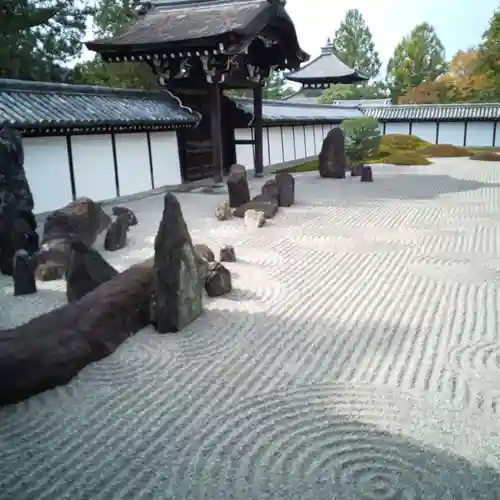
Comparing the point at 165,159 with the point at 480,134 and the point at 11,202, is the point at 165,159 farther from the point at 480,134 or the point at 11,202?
the point at 480,134

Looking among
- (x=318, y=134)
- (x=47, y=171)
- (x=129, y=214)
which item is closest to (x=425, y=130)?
(x=318, y=134)

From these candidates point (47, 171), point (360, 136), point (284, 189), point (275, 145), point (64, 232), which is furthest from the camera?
point (360, 136)

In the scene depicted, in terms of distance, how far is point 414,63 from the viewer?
5781 centimetres

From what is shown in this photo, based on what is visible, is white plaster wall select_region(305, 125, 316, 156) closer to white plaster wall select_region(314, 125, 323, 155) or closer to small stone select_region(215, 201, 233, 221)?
white plaster wall select_region(314, 125, 323, 155)

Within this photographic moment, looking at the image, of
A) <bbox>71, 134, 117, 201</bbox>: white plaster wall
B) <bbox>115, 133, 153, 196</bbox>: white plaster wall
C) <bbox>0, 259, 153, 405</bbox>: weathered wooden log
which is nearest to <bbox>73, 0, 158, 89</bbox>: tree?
<bbox>115, 133, 153, 196</bbox>: white plaster wall

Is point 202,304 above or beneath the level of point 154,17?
beneath

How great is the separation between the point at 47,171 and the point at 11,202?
5148 mm

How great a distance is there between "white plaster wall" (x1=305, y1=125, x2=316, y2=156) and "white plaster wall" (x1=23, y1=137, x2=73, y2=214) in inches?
770

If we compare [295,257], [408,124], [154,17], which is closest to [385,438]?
[295,257]

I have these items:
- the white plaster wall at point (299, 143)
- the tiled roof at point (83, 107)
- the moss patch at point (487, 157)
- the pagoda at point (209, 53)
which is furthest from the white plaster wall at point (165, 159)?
the moss patch at point (487, 157)

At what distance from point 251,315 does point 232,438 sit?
9.33ft

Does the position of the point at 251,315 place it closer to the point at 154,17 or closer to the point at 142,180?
the point at 142,180

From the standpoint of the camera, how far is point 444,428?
453cm

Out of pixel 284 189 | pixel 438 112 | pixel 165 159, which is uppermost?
pixel 438 112
